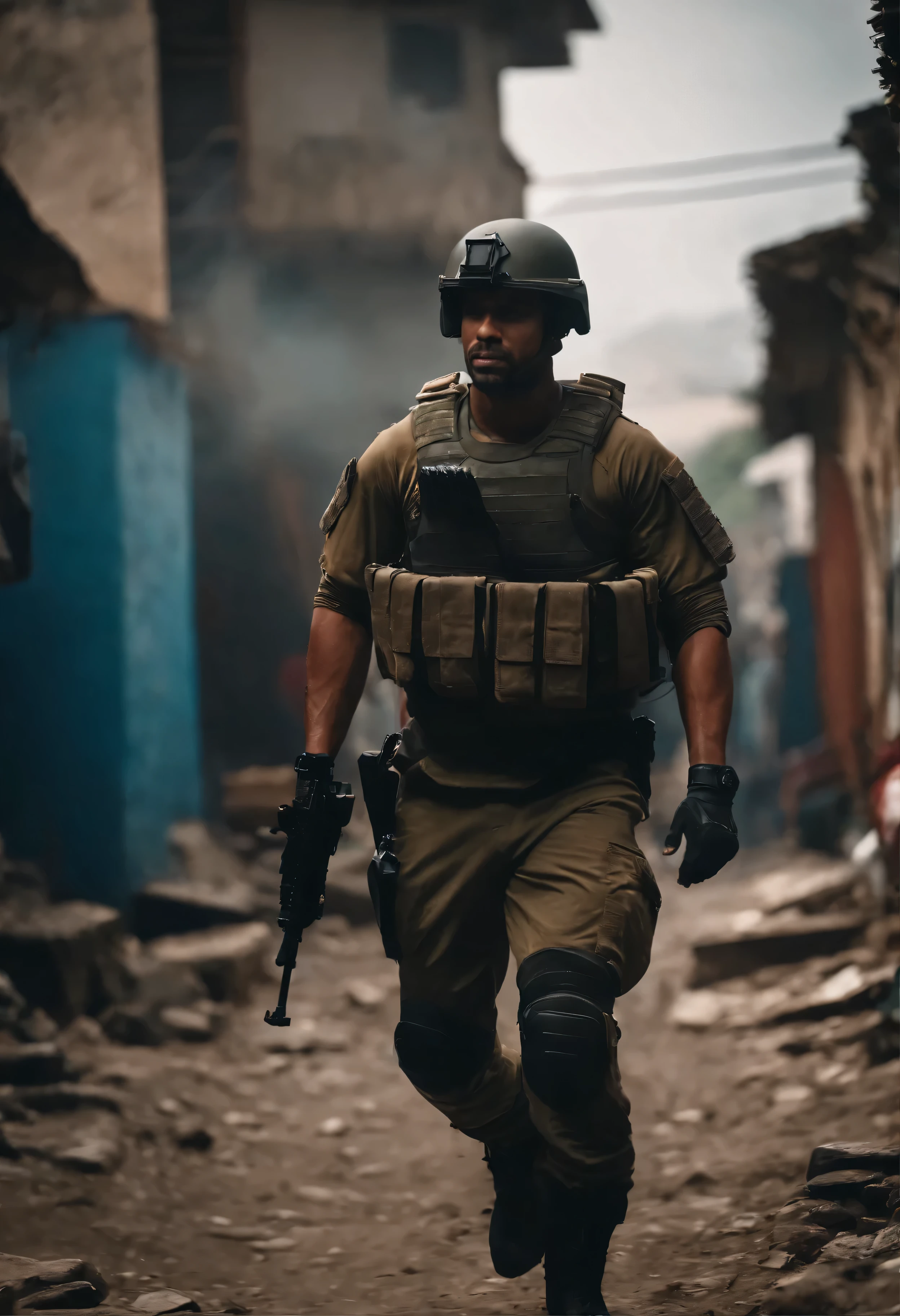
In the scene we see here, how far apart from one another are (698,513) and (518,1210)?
1492 mm

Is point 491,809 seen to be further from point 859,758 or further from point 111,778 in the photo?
point 859,758

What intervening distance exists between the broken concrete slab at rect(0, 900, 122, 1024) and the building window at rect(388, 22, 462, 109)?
8.30m

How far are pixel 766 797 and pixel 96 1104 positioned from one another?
11937mm

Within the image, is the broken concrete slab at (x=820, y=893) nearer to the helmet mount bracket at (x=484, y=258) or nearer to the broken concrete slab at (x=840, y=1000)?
the broken concrete slab at (x=840, y=1000)

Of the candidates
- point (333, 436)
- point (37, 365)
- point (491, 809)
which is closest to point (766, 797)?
point (333, 436)

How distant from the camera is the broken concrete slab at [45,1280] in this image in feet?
8.89

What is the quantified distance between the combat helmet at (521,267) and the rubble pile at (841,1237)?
189 centimetres

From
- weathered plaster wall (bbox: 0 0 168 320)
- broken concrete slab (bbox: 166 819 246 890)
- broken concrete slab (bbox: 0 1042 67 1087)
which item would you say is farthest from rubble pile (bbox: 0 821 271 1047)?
weathered plaster wall (bbox: 0 0 168 320)

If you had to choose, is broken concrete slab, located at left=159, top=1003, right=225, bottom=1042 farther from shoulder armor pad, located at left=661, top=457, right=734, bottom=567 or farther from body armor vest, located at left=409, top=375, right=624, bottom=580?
shoulder armor pad, located at left=661, top=457, right=734, bottom=567

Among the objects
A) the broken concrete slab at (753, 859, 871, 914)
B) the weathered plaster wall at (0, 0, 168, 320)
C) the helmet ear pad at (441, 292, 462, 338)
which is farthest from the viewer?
the weathered plaster wall at (0, 0, 168, 320)

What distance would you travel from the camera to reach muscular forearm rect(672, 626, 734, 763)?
2662 millimetres

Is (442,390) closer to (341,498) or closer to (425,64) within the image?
(341,498)

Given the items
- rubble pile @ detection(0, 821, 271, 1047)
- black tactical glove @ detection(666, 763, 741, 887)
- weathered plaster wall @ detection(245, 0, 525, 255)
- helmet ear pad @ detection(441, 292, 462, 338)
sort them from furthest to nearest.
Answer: weathered plaster wall @ detection(245, 0, 525, 255)
rubble pile @ detection(0, 821, 271, 1047)
helmet ear pad @ detection(441, 292, 462, 338)
black tactical glove @ detection(666, 763, 741, 887)

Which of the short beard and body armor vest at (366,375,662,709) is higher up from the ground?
the short beard
